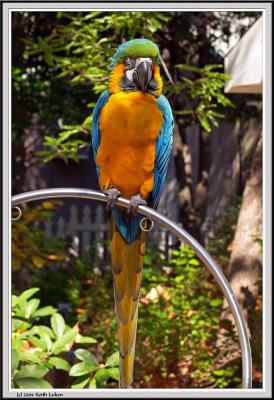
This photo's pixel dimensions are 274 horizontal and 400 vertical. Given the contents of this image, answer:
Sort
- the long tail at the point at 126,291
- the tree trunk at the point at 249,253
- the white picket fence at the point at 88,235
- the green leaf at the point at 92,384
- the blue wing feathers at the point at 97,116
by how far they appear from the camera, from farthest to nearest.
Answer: the white picket fence at the point at 88,235 → the tree trunk at the point at 249,253 → the green leaf at the point at 92,384 → the blue wing feathers at the point at 97,116 → the long tail at the point at 126,291

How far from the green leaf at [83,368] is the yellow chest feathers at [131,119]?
0.68 metres

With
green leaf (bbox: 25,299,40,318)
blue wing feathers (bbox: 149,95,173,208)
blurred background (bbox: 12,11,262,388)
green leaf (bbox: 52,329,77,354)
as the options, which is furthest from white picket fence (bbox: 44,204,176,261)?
→ blue wing feathers (bbox: 149,95,173,208)

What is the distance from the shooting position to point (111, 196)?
1549mm

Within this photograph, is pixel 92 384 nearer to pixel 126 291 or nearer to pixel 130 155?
pixel 126 291

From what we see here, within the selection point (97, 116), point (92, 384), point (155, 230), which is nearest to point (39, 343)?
point (92, 384)

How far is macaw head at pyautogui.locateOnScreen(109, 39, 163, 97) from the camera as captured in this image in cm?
147

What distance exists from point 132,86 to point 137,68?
9 cm

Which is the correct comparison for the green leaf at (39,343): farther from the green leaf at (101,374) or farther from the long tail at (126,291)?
the long tail at (126,291)

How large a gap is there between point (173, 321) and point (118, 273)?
4.32 feet

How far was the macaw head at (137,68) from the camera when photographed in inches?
57.8

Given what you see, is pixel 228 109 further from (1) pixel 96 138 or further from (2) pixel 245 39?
(1) pixel 96 138

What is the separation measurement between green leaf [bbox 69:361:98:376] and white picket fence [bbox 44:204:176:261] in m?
2.89

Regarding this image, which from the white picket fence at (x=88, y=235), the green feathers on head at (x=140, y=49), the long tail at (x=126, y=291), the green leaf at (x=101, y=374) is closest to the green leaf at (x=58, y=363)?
the green leaf at (x=101, y=374)

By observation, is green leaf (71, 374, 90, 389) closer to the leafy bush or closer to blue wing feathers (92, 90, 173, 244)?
blue wing feathers (92, 90, 173, 244)
